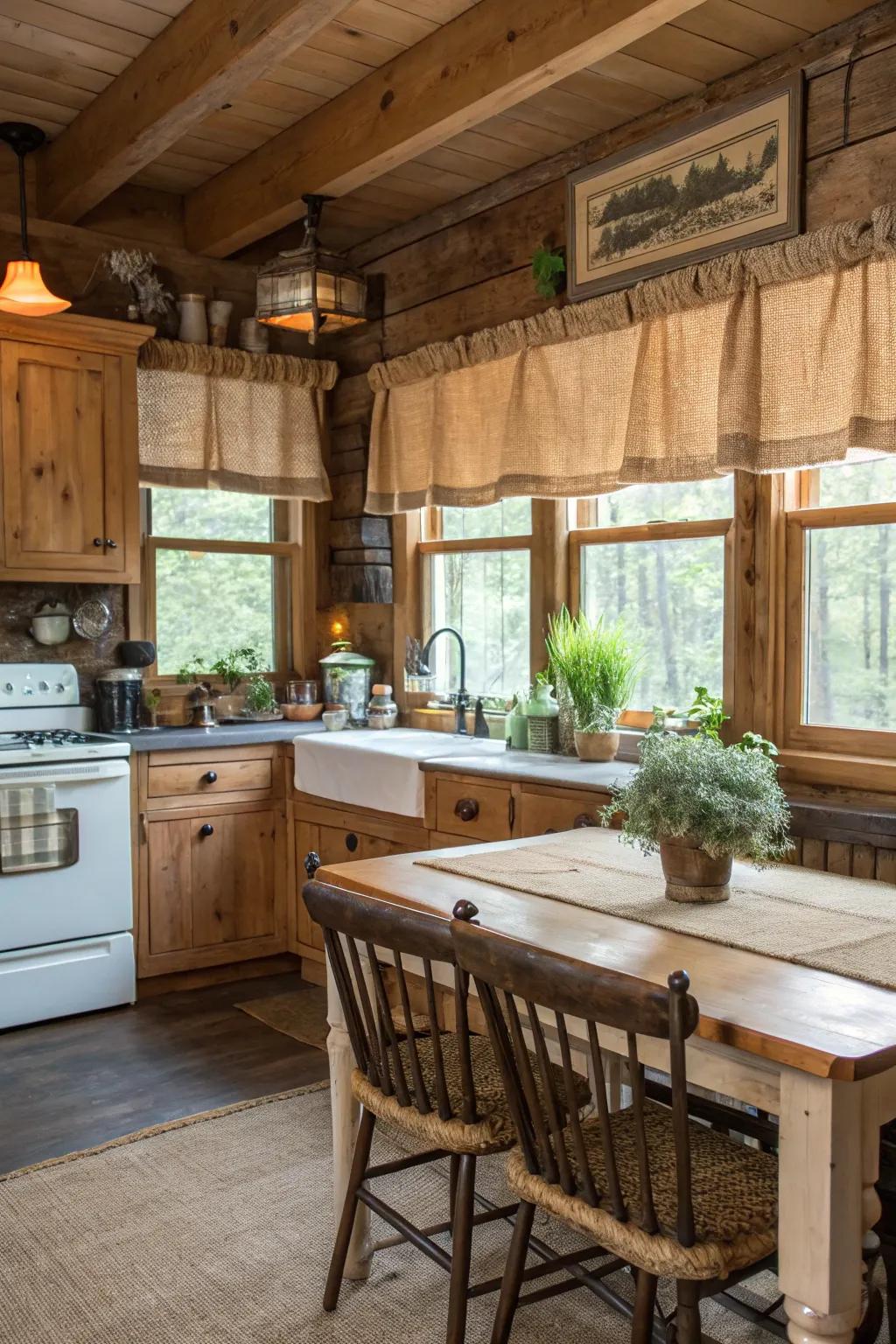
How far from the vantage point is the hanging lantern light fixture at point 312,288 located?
3.88 m

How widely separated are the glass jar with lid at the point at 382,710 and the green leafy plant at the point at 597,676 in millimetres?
1066

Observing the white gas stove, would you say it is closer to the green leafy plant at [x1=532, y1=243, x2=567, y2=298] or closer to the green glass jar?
the green glass jar

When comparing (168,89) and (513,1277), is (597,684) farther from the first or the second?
(168,89)

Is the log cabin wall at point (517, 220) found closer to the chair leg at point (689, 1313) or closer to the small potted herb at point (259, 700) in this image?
the small potted herb at point (259, 700)

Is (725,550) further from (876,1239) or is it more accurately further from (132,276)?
(132,276)

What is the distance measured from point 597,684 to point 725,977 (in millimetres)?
1967

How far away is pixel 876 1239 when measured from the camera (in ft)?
6.30

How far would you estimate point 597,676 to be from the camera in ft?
12.0

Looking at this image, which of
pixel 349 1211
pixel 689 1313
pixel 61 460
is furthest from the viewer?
pixel 61 460

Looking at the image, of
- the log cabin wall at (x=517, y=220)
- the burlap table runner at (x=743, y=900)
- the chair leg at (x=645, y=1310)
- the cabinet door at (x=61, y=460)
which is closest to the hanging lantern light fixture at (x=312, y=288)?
the log cabin wall at (x=517, y=220)

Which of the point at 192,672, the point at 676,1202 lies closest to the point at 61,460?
the point at 192,672

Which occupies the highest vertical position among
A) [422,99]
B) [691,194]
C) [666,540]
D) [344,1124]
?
[422,99]

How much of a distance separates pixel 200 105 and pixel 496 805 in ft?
7.20

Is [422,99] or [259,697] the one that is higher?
[422,99]
